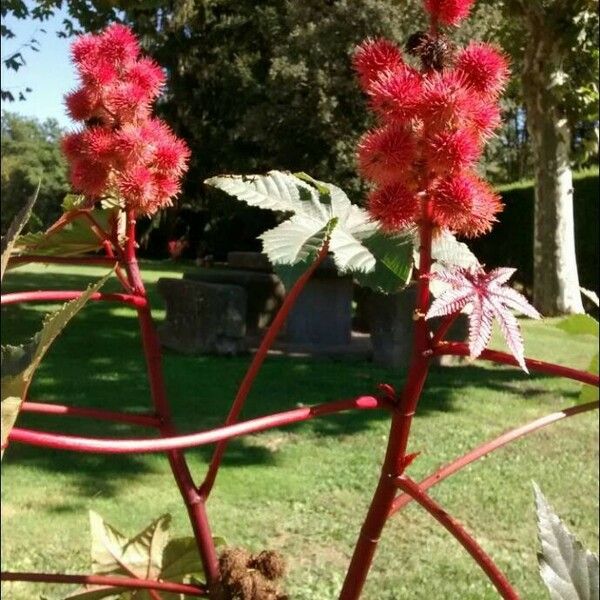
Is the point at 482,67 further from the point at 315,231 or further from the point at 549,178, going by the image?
the point at 549,178

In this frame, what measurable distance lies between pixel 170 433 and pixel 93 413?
10 centimetres

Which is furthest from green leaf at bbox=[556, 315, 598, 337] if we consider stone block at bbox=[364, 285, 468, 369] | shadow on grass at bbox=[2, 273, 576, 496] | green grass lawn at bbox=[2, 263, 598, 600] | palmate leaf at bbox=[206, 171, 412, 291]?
stone block at bbox=[364, 285, 468, 369]

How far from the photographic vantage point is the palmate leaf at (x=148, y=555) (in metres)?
1.00

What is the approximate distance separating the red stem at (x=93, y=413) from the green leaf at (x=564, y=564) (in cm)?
33

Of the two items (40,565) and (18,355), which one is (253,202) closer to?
(18,355)

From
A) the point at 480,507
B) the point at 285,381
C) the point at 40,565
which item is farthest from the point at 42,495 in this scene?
the point at 285,381

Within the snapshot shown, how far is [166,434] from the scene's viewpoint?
0.83 m

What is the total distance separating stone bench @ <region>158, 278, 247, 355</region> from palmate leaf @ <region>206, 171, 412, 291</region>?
6723mm

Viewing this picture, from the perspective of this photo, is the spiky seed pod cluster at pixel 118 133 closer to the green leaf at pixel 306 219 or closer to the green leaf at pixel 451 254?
the green leaf at pixel 306 219

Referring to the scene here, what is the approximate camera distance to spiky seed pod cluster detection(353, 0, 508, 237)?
2.14 ft

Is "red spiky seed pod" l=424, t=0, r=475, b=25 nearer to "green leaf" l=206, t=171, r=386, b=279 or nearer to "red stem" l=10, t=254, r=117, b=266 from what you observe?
"green leaf" l=206, t=171, r=386, b=279

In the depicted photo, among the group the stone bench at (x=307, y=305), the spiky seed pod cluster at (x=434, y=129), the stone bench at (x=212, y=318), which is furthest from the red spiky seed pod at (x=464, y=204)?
the stone bench at (x=212, y=318)

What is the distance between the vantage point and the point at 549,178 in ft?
11.5

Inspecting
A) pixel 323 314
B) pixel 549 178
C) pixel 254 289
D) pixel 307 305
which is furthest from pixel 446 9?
pixel 254 289
